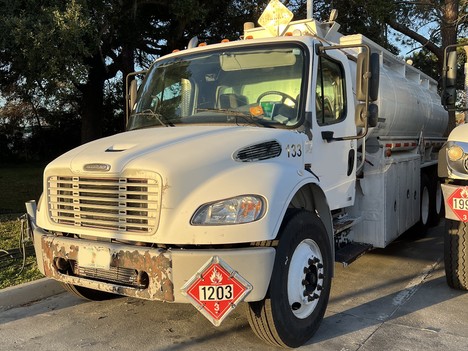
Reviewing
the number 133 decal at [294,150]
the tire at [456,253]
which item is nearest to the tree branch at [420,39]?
the tire at [456,253]

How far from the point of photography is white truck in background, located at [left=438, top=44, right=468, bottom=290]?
186 inches

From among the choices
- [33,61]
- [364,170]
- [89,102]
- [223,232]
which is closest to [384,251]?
[364,170]

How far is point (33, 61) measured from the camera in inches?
289

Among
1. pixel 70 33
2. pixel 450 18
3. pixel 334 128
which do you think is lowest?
pixel 334 128

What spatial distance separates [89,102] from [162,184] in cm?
1296

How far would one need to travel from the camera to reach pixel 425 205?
26.9ft

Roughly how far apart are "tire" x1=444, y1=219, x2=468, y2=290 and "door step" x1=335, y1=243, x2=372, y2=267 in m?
0.88

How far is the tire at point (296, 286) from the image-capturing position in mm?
3541

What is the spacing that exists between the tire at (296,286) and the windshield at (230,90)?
98 cm

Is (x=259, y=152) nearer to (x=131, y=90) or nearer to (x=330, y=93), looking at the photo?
(x=330, y=93)

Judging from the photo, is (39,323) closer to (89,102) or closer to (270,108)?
(270,108)

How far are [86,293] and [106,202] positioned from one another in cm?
168

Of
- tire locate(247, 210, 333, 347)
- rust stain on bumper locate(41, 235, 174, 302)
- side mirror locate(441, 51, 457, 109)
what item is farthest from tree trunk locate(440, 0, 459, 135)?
rust stain on bumper locate(41, 235, 174, 302)

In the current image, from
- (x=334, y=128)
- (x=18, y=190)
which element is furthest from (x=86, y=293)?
(x=18, y=190)
